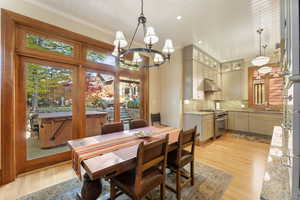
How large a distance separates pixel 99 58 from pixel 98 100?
110 cm

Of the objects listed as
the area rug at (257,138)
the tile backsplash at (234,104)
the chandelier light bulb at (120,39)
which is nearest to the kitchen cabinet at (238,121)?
the area rug at (257,138)

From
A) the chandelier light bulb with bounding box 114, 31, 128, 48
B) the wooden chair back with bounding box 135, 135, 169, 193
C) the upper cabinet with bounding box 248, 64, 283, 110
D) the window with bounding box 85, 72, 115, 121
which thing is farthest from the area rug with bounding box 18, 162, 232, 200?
the upper cabinet with bounding box 248, 64, 283, 110

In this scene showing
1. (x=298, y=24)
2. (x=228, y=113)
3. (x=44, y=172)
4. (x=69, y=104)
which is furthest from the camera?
(x=228, y=113)

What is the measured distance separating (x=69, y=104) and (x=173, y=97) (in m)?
3.09

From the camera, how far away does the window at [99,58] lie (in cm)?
321

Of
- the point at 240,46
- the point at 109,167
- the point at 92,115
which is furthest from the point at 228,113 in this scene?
the point at 109,167

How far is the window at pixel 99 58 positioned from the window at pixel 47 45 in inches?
14.7

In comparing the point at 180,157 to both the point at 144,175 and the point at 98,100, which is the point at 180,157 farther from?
the point at 98,100

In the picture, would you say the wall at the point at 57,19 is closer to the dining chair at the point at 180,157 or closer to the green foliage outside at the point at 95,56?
the green foliage outside at the point at 95,56

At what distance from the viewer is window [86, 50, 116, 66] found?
3.21 metres

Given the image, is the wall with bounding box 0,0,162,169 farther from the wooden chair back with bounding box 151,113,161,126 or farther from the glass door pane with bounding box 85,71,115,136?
the wooden chair back with bounding box 151,113,161,126

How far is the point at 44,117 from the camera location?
2715 millimetres

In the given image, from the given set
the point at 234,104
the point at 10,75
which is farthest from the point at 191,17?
the point at 234,104

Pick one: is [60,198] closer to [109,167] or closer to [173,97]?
[109,167]
